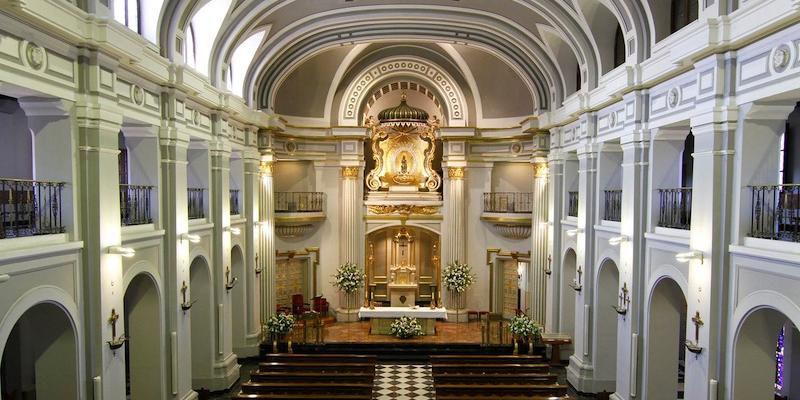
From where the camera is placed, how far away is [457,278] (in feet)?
64.3

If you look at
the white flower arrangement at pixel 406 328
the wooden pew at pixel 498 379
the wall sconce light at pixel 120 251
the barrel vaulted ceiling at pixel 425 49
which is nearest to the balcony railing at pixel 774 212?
the barrel vaulted ceiling at pixel 425 49

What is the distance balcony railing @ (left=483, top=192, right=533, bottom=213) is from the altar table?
4.59 meters

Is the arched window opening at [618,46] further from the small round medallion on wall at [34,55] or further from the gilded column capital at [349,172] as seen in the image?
the small round medallion on wall at [34,55]

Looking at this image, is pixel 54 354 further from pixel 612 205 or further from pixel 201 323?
pixel 612 205

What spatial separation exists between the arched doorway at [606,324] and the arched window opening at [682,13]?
540 centimetres

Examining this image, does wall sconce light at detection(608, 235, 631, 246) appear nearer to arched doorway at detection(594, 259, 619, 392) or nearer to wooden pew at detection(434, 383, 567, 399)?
arched doorway at detection(594, 259, 619, 392)

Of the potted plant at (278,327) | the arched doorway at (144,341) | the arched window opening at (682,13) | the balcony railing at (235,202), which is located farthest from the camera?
the potted plant at (278,327)

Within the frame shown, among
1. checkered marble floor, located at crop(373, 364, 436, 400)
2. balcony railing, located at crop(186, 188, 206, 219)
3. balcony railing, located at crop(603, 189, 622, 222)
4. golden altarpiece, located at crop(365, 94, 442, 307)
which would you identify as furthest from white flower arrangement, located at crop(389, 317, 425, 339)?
balcony railing, located at crop(603, 189, 622, 222)

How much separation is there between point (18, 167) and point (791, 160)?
50.7ft

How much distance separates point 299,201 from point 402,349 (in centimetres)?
678

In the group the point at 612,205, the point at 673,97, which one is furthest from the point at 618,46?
the point at 673,97

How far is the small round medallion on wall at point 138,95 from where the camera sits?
30.7ft

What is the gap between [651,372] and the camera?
418 inches

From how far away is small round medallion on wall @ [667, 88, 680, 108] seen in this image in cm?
943
